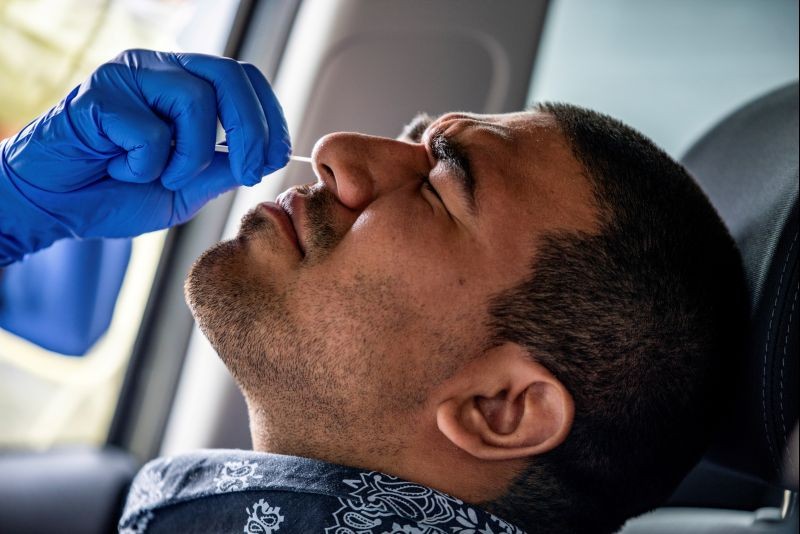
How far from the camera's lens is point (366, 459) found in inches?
49.6

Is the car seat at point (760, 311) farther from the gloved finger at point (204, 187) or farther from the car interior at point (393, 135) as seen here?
the gloved finger at point (204, 187)

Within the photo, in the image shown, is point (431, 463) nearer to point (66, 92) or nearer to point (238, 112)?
point (238, 112)

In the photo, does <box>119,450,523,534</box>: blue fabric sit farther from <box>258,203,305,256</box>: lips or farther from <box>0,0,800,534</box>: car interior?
<box>0,0,800,534</box>: car interior

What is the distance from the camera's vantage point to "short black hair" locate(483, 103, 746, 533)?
1.19 m

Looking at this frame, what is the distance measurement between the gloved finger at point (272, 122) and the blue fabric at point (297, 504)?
1.66ft

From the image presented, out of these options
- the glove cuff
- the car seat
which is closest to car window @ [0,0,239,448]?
the glove cuff

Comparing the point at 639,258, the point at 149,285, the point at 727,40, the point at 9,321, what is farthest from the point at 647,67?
the point at 9,321

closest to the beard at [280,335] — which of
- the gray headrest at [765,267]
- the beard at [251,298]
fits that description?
the beard at [251,298]

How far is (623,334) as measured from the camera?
1187mm

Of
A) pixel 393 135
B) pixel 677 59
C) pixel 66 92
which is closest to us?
pixel 66 92

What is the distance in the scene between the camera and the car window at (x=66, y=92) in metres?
1.66

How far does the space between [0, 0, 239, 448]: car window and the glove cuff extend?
0.32 meters

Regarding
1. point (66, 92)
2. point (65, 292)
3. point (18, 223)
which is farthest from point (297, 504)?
point (66, 92)

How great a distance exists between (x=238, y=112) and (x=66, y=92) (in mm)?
674
